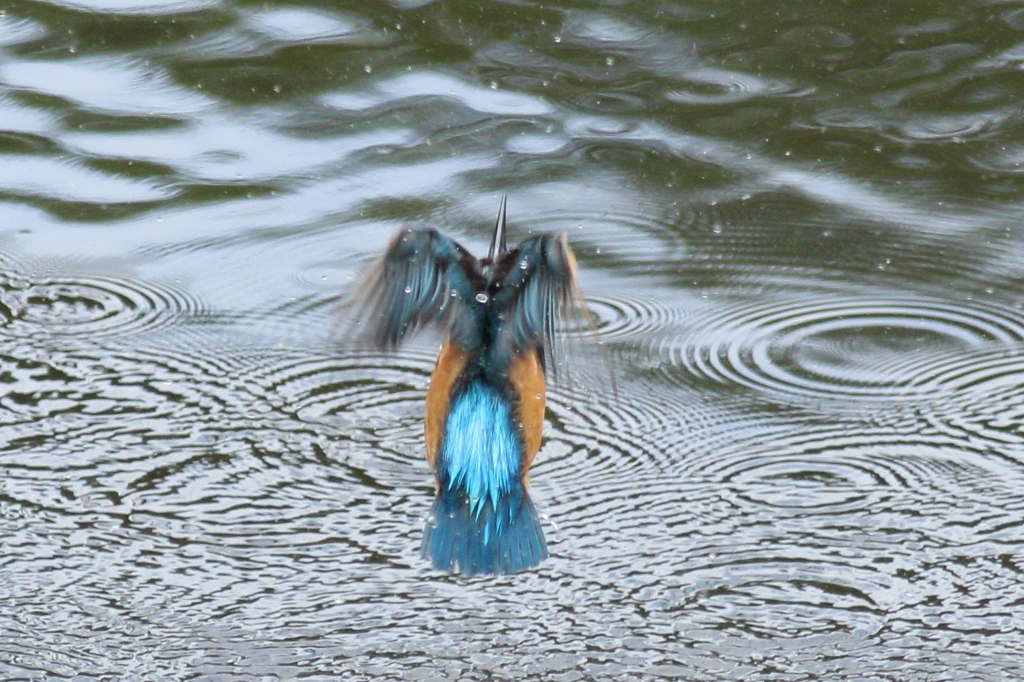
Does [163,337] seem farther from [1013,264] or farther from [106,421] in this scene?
[1013,264]

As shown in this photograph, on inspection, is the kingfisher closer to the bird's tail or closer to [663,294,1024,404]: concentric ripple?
the bird's tail

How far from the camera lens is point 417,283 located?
103 inches

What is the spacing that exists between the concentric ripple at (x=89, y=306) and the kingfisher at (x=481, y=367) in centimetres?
120

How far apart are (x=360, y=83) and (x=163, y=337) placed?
1731 millimetres

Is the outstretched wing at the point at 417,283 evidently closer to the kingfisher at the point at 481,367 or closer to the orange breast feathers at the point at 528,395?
the kingfisher at the point at 481,367

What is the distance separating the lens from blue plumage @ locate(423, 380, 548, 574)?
8.44 feet

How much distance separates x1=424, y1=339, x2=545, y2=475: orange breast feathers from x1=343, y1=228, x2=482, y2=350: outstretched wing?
0.06 m

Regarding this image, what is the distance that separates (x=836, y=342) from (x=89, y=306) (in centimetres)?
168

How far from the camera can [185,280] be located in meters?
3.92

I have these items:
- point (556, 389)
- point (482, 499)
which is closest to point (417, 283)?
point (482, 499)

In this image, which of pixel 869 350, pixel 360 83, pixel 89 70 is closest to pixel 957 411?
pixel 869 350

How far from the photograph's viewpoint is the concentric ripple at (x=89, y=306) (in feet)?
12.0

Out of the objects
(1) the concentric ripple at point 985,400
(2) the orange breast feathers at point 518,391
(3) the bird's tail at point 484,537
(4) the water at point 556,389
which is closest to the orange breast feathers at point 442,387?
(2) the orange breast feathers at point 518,391

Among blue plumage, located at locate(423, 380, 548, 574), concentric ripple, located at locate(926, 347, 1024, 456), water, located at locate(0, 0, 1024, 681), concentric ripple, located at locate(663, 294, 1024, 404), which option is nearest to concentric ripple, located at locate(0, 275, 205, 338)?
water, located at locate(0, 0, 1024, 681)
